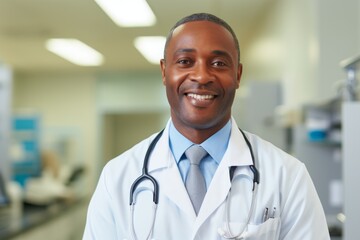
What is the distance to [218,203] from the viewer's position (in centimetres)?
90

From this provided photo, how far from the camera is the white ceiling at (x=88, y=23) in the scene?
11.9ft

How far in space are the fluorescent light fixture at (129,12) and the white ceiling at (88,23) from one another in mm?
60

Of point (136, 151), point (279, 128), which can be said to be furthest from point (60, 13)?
point (136, 151)

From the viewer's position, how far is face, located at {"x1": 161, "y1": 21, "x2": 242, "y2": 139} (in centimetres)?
85

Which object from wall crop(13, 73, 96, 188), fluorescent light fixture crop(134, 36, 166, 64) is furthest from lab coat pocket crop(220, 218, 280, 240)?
wall crop(13, 73, 96, 188)

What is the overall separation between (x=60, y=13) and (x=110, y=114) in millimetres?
3792

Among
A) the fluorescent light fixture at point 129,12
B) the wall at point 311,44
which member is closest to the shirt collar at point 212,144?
the wall at point 311,44

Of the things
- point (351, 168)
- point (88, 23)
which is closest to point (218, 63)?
point (351, 168)

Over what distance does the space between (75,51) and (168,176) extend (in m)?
4.75

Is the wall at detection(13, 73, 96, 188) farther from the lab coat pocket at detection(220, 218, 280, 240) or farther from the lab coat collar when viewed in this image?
the lab coat pocket at detection(220, 218, 280, 240)

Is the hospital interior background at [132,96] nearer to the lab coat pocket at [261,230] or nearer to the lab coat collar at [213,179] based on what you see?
the lab coat collar at [213,179]

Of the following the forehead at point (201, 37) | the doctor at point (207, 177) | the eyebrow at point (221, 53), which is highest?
the forehead at point (201, 37)

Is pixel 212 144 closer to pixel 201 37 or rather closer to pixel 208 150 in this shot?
pixel 208 150

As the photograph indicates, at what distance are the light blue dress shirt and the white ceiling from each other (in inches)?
82.7
